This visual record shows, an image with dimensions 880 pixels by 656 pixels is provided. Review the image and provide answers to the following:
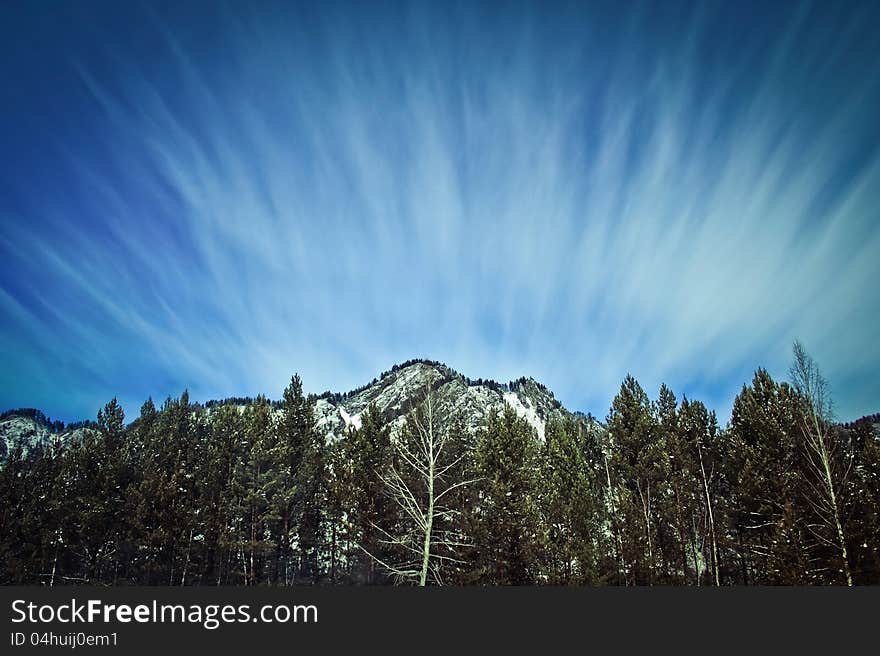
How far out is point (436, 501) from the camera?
84.0 feet

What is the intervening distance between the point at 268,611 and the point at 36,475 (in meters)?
38.8

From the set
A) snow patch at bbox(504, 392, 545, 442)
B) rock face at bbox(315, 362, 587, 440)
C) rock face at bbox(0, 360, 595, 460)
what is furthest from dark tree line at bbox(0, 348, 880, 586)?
snow patch at bbox(504, 392, 545, 442)

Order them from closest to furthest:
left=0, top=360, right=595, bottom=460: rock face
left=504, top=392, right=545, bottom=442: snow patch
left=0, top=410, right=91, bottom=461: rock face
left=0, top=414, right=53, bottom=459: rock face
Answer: left=0, top=414, right=53, bottom=459: rock face → left=0, top=410, right=91, bottom=461: rock face → left=0, top=360, right=595, bottom=460: rock face → left=504, top=392, right=545, bottom=442: snow patch

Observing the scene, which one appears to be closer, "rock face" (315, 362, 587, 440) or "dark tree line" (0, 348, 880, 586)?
"dark tree line" (0, 348, 880, 586)

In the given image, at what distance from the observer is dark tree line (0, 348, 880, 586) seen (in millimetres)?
25891

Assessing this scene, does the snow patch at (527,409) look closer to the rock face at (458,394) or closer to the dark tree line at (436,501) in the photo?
the rock face at (458,394)

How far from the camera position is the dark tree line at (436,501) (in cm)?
2589

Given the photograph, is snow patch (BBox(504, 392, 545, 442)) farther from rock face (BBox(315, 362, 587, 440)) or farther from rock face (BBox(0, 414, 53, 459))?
rock face (BBox(0, 414, 53, 459))

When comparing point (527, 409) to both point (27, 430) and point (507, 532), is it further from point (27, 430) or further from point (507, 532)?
point (27, 430)

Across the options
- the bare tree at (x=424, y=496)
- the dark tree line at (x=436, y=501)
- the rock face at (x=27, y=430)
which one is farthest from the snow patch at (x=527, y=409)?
the rock face at (x=27, y=430)

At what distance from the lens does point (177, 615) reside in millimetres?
9500

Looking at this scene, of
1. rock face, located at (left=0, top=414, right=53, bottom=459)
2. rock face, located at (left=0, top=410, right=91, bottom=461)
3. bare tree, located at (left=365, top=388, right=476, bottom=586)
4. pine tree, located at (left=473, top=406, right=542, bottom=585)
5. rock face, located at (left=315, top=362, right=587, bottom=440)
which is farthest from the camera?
rock face, located at (left=315, top=362, right=587, bottom=440)

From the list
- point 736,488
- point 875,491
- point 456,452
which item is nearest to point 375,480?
point 456,452

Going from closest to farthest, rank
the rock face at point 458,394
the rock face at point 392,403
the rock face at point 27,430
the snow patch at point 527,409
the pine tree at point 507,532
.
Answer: the pine tree at point 507,532
the rock face at point 27,430
the rock face at point 392,403
the rock face at point 458,394
the snow patch at point 527,409
